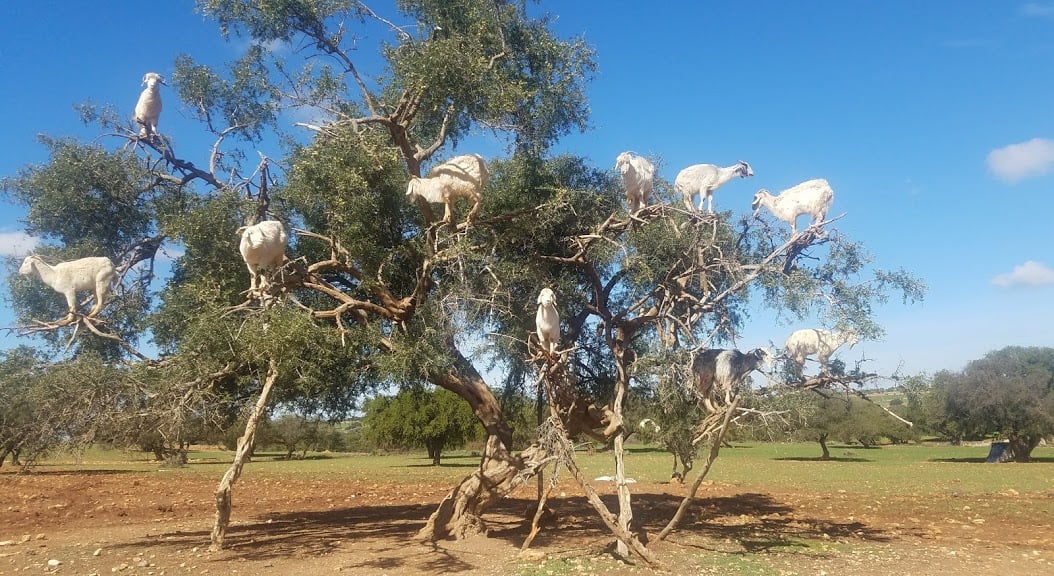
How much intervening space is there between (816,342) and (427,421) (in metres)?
30.3

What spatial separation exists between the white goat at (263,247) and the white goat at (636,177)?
5.12 meters

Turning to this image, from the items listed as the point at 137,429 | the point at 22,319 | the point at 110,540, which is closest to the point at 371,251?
the point at 137,429

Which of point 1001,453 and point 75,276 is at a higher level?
point 75,276

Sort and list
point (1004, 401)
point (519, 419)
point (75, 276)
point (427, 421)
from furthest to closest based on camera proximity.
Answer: point (1004, 401)
point (427, 421)
point (519, 419)
point (75, 276)

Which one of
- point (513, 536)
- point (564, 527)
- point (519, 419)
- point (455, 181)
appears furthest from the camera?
point (519, 419)

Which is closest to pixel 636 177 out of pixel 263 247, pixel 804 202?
pixel 804 202

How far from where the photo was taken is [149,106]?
1022 cm

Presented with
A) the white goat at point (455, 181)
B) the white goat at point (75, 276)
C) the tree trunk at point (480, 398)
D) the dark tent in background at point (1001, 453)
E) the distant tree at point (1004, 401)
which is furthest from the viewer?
the dark tent in background at point (1001, 453)

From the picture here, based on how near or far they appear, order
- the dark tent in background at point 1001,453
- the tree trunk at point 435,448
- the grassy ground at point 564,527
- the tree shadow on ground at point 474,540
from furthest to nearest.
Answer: the dark tent in background at point 1001,453
the tree trunk at point 435,448
the tree shadow on ground at point 474,540
the grassy ground at point 564,527

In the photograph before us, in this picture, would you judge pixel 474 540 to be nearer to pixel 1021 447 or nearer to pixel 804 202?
pixel 804 202

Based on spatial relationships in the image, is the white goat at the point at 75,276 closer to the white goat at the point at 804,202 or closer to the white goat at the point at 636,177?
the white goat at the point at 636,177

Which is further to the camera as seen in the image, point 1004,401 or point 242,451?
point 1004,401

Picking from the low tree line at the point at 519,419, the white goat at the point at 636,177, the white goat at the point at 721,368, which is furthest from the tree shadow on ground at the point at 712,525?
the white goat at the point at 636,177

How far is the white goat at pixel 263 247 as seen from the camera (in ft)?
28.3
